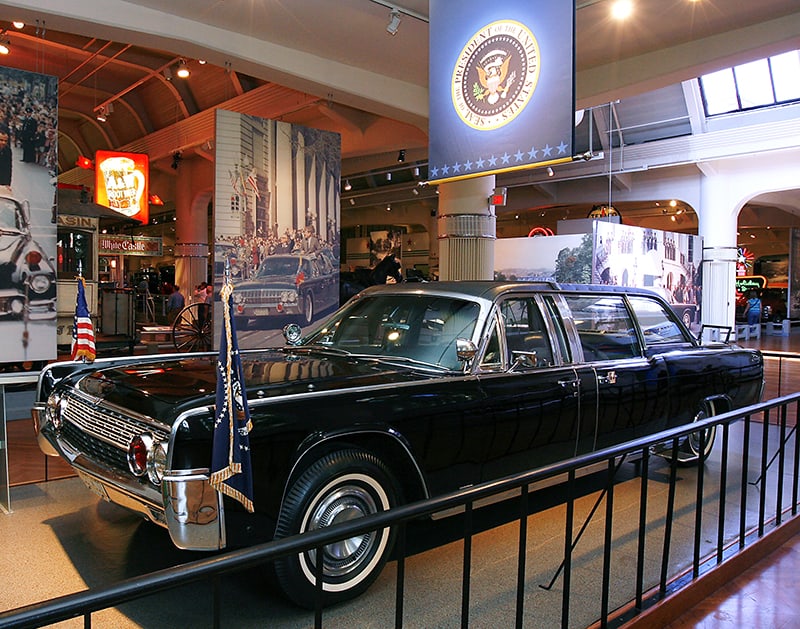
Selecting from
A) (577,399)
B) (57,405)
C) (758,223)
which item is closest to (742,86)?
(758,223)

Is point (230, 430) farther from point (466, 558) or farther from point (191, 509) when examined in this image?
point (466, 558)

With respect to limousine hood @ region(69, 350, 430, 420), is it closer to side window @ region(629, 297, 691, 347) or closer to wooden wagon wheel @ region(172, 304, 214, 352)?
side window @ region(629, 297, 691, 347)

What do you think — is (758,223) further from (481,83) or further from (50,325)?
(50,325)

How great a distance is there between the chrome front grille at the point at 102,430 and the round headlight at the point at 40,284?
15.2 feet

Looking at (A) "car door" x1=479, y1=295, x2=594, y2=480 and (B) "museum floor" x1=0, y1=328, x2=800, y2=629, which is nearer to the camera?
(B) "museum floor" x1=0, y1=328, x2=800, y2=629

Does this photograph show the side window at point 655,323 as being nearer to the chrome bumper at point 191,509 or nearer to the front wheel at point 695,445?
the front wheel at point 695,445

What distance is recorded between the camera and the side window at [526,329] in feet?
12.6

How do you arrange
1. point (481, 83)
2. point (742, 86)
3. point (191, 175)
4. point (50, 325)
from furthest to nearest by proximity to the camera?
point (191, 175) → point (742, 86) → point (50, 325) → point (481, 83)

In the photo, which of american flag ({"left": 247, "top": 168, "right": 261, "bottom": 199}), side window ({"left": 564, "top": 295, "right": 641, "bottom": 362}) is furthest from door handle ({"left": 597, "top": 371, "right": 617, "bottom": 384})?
american flag ({"left": 247, "top": 168, "right": 261, "bottom": 199})

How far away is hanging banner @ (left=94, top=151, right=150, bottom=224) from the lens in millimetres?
12484

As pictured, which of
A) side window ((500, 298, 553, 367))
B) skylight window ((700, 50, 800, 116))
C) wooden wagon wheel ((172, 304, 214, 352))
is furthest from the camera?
skylight window ((700, 50, 800, 116))

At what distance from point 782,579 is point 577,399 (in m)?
1.39

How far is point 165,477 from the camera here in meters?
2.42

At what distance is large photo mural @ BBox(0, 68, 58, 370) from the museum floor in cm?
351
